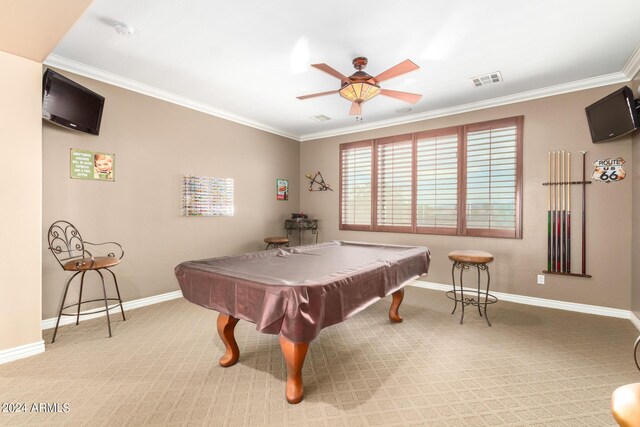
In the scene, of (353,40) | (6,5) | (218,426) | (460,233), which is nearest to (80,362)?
(218,426)

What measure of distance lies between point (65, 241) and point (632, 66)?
20.2ft

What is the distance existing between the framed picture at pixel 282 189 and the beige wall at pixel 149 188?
0.47m

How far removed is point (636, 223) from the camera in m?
3.14

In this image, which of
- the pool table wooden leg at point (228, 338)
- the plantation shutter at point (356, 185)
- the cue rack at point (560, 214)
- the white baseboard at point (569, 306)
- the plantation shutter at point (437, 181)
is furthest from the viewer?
the plantation shutter at point (356, 185)

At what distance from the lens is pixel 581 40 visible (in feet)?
8.77

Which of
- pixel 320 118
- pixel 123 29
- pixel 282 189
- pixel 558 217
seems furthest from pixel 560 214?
pixel 123 29

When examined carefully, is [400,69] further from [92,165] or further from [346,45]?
[92,165]

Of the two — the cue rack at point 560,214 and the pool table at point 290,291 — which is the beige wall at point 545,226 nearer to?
the cue rack at point 560,214

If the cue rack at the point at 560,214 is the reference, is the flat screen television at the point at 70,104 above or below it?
above

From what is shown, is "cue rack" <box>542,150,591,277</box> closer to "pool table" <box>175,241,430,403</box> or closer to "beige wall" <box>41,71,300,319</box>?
"pool table" <box>175,241,430,403</box>

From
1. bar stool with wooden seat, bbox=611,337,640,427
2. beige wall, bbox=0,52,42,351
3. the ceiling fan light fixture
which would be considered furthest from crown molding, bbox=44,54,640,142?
bar stool with wooden seat, bbox=611,337,640,427

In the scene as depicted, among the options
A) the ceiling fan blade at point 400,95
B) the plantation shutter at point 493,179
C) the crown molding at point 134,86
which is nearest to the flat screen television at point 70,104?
the crown molding at point 134,86

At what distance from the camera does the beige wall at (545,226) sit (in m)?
3.34

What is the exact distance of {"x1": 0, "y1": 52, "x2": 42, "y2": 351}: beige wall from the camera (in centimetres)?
232
